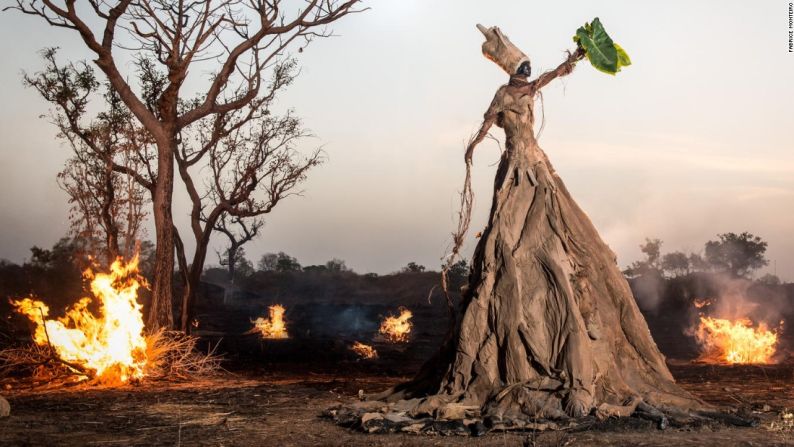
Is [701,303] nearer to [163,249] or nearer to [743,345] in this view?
[743,345]

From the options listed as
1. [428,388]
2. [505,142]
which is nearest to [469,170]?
[505,142]

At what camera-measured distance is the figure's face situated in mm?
10523

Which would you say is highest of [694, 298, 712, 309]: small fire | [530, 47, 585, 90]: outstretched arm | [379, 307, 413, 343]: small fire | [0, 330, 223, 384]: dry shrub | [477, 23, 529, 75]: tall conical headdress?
[477, 23, 529, 75]: tall conical headdress

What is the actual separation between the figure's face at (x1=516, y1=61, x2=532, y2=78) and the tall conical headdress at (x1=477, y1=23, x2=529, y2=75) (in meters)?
0.04

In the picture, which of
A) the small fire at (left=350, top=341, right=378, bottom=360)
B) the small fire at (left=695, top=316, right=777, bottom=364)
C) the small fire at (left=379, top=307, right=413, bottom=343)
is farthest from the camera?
the small fire at (left=379, top=307, right=413, bottom=343)

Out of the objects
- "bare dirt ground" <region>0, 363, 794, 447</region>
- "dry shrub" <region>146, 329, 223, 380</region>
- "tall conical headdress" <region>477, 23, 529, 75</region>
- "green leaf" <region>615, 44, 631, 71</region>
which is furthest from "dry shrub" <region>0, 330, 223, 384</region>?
"green leaf" <region>615, 44, 631, 71</region>

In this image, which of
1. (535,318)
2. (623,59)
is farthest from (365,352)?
(623,59)

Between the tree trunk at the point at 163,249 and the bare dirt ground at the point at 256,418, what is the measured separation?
247 centimetres

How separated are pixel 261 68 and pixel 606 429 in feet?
48.2

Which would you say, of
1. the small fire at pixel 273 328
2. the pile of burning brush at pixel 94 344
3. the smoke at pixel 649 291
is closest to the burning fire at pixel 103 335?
the pile of burning brush at pixel 94 344

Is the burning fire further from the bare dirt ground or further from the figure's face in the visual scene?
the figure's face

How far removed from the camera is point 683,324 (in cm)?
3297

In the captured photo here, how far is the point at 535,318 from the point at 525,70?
11.0ft

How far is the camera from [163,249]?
1653 cm
